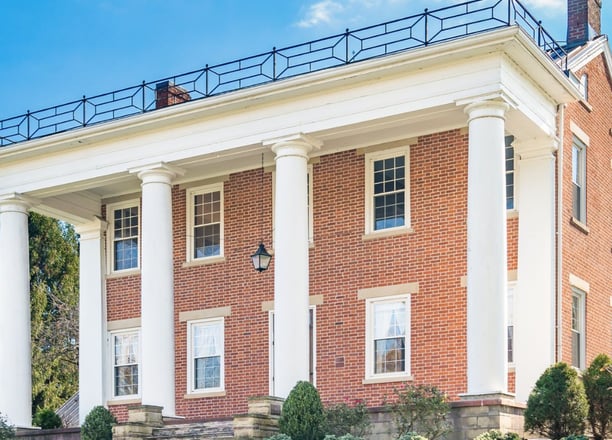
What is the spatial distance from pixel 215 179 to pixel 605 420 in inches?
484

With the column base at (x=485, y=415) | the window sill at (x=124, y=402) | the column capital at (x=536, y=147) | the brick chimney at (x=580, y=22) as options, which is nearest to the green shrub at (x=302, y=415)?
the column base at (x=485, y=415)

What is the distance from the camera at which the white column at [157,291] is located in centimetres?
2684

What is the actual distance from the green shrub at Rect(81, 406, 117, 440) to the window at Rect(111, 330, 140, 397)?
436 cm

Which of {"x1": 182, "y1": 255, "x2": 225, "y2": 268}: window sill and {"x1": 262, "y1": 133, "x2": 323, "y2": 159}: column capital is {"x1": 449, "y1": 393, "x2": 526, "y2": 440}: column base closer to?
{"x1": 262, "y1": 133, "x2": 323, "y2": 159}: column capital

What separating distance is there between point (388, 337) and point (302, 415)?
509 centimetres

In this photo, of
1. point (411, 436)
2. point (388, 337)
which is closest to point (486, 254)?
point (411, 436)

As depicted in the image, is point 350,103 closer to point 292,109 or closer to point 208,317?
point 292,109

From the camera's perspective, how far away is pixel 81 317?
108 feet

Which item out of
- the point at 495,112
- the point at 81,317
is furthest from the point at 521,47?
the point at 81,317

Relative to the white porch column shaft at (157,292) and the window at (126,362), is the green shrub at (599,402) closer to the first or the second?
the white porch column shaft at (157,292)

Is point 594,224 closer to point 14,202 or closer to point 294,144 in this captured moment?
point 294,144

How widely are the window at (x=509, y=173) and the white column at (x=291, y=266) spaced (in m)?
4.51

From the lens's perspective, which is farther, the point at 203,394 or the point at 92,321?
the point at 92,321

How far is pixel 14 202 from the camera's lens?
3027cm
